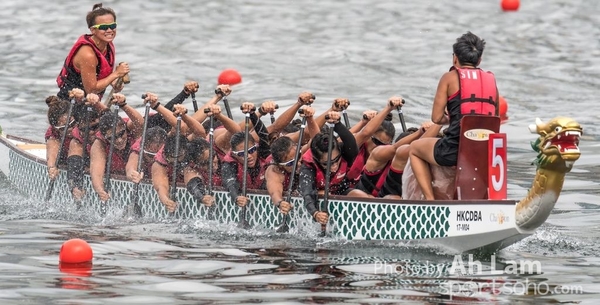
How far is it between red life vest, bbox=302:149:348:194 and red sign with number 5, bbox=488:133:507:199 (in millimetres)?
1819

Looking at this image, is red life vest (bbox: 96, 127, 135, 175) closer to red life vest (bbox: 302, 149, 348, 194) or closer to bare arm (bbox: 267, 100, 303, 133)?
bare arm (bbox: 267, 100, 303, 133)

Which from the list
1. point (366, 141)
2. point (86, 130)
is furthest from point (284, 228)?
point (86, 130)

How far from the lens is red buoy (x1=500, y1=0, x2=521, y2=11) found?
30828mm

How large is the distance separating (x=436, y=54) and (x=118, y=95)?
14904 mm

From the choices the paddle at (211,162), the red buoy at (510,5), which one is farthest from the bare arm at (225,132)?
the red buoy at (510,5)

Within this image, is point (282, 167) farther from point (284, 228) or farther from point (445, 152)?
point (445, 152)

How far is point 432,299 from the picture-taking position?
9516mm

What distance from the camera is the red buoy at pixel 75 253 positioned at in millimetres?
10836

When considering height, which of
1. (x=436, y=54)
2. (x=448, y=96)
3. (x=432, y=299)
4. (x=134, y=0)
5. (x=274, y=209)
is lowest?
(x=432, y=299)

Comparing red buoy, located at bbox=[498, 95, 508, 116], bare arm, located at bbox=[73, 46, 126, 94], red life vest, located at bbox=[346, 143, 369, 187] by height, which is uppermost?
red buoy, located at bbox=[498, 95, 508, 116]

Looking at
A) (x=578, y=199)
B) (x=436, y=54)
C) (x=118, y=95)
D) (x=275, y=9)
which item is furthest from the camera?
(x=275, y=9)

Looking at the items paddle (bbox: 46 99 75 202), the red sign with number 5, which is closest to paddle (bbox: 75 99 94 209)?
paddle (bbox: 46 99 75 202)

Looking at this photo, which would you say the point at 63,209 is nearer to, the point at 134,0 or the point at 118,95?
the point at 118,95

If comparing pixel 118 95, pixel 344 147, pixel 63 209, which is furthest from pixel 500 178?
pixel 63 209
